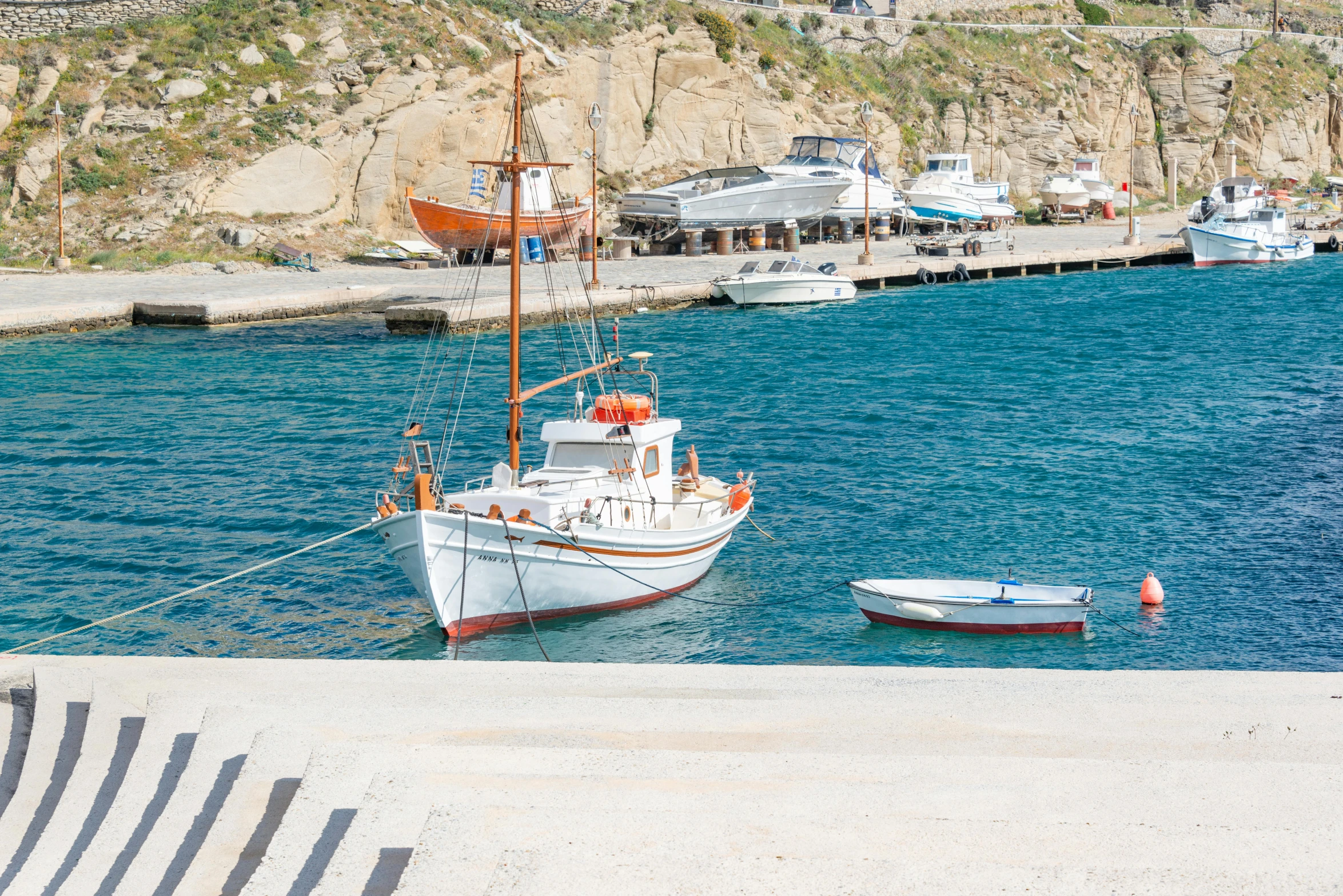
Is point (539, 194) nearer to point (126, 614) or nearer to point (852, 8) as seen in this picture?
point (852, 8)

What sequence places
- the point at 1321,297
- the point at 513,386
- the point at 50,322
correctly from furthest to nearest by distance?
the point at 1321,297 < the point at 50,322 < the point at 513,386

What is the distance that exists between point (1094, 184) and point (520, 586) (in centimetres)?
6576

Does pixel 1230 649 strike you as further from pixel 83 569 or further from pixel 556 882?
pixel 83 569

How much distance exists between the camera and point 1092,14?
92.0 meters

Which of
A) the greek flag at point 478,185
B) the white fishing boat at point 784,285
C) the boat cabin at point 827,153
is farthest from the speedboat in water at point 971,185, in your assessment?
the greek flag at point 478,185

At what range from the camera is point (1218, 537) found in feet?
68.1

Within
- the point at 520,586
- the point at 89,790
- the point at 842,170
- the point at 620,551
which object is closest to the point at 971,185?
the point at 842,170

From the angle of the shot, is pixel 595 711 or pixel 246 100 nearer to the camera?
pixel 595 711

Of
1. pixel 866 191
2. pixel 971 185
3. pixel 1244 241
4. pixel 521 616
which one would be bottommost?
pixel 521 616

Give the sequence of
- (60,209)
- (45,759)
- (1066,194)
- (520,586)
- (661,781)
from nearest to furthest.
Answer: (661,781)
(45,759)
(520,586)
(60,209)
(1066,194)

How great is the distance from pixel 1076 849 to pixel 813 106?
6644 cm

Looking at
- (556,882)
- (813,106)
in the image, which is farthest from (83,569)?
(813,106)

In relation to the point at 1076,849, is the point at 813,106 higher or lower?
higher

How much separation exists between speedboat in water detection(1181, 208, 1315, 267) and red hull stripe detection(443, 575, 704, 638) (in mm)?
49712
